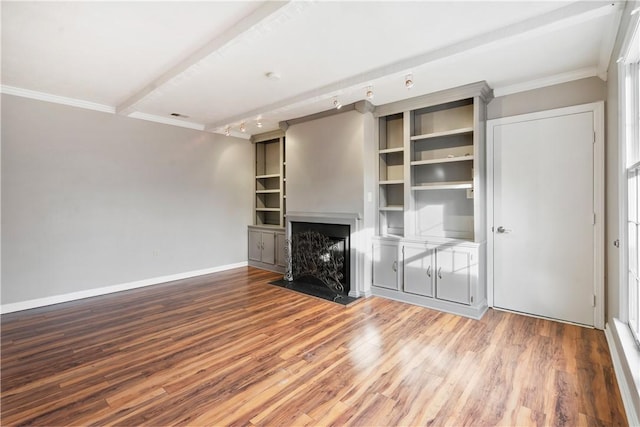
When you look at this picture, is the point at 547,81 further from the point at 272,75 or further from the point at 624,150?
the point at 272,75

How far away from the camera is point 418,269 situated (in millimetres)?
3848

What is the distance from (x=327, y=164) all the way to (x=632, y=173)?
320 centimetres

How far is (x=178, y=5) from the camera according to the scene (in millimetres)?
2143

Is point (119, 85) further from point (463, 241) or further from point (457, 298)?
point (457, 298)

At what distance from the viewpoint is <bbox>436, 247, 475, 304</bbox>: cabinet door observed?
3477 mm

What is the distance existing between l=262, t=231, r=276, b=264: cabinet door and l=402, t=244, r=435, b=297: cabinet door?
103 inches

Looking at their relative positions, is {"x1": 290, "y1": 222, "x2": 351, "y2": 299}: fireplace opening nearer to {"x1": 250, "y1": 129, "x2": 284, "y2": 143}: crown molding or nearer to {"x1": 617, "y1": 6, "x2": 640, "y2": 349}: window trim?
{"x1": 250, "y1": 129, "x2": 284, "y2": 143}: crown molding

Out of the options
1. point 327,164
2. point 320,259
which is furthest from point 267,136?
point 320,259

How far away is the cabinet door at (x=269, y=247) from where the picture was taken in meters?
5.73

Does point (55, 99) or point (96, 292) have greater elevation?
point (55, 99)

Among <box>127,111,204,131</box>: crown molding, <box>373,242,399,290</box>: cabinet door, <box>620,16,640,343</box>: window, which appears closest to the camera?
<box>620,16,640,343</box>: window

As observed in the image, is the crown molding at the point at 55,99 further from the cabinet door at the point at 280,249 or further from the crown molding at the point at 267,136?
the cabinet door at the point at 280,249

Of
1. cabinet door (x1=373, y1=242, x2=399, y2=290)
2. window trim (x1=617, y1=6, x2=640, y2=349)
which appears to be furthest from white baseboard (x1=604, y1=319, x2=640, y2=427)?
cabinet door (x1=373, y1=242, x2=399, y2=290)

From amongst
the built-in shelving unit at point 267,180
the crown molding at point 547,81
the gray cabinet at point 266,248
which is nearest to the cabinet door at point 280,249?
the gray cabinet at point 266,248
